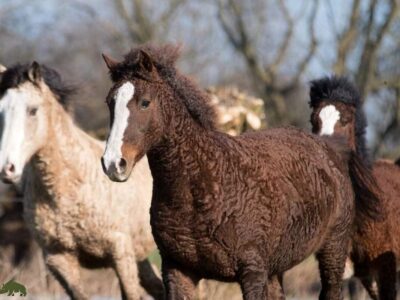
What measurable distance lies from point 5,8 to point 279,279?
65.1 ft

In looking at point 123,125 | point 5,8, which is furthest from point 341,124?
point 5,8

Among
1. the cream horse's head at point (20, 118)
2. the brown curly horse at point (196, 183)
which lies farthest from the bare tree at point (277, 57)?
the brown curly horse at point (196, 183)

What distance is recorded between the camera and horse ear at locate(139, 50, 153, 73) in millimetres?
6289

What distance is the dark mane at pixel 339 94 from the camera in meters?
9.58

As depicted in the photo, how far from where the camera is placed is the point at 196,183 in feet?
21.4

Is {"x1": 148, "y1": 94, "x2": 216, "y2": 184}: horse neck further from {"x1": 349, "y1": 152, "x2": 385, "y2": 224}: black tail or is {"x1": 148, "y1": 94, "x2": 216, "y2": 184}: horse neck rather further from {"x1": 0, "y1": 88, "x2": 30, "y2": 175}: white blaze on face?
{"x1": 349, "y1": 152, "x2": 385, "y2": 224}: black tail

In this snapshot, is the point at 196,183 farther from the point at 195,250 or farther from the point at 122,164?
the point at 122,164

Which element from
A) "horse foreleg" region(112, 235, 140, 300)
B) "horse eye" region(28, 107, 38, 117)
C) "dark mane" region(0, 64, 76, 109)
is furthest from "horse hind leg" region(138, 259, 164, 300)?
"horse eye" region(28, 107, 38, 117)

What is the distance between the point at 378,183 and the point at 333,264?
1.69 m

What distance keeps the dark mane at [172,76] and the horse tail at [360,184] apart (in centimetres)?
210

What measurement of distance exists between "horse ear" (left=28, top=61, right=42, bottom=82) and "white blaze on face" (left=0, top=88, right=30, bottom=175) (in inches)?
5.8

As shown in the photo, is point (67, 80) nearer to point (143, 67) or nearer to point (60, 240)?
point (60, 240)

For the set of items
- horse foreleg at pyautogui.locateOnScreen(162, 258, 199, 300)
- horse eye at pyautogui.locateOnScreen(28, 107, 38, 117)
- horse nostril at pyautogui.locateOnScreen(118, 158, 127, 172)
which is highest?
horse eye at pyautogui.locateOnScreen(28, 107, 38, 117)

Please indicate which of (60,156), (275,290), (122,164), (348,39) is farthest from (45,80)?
(348,39)
